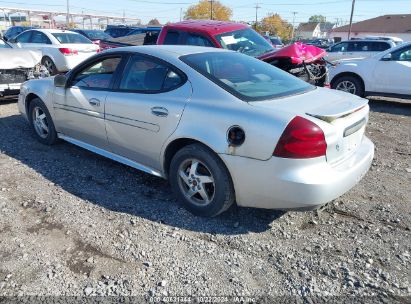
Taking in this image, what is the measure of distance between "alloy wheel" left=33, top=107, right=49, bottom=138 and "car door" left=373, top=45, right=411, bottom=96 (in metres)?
6.97

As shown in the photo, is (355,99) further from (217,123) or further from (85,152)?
(85,152)

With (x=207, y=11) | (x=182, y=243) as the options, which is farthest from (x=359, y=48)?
(x=207, y=11)

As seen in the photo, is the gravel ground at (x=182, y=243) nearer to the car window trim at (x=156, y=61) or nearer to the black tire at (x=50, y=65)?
the car window trim at (x=156, y=61)

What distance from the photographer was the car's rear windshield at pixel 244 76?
336cm

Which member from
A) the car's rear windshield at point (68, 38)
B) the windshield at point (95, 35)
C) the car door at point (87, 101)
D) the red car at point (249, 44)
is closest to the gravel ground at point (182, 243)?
the car door at point (87, 101)

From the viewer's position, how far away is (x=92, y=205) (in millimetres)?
3742

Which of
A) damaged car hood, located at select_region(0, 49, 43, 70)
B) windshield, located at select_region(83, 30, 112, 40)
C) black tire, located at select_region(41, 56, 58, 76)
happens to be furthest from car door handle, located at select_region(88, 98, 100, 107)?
windshield, located at select_region(83, 30, 112, 40)

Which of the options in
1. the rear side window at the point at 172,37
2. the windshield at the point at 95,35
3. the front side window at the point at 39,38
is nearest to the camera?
the rear side window at the point at 172,37

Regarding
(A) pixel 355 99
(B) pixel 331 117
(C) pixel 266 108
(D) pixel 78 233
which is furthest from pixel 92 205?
(A) pixel 355 99

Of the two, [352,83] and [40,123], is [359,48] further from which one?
[40,123]

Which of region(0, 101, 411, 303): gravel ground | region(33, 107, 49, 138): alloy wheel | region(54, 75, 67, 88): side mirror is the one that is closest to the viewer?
region(0, 101, 411, 303): gravel ground

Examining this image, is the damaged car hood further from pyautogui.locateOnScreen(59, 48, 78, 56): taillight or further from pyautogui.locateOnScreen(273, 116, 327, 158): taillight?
pyautogui.locateOnScreen(273, 116, 327, 158): taillight

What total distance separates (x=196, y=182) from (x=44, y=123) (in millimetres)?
3001

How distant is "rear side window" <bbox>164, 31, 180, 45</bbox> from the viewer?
25.3 feet
